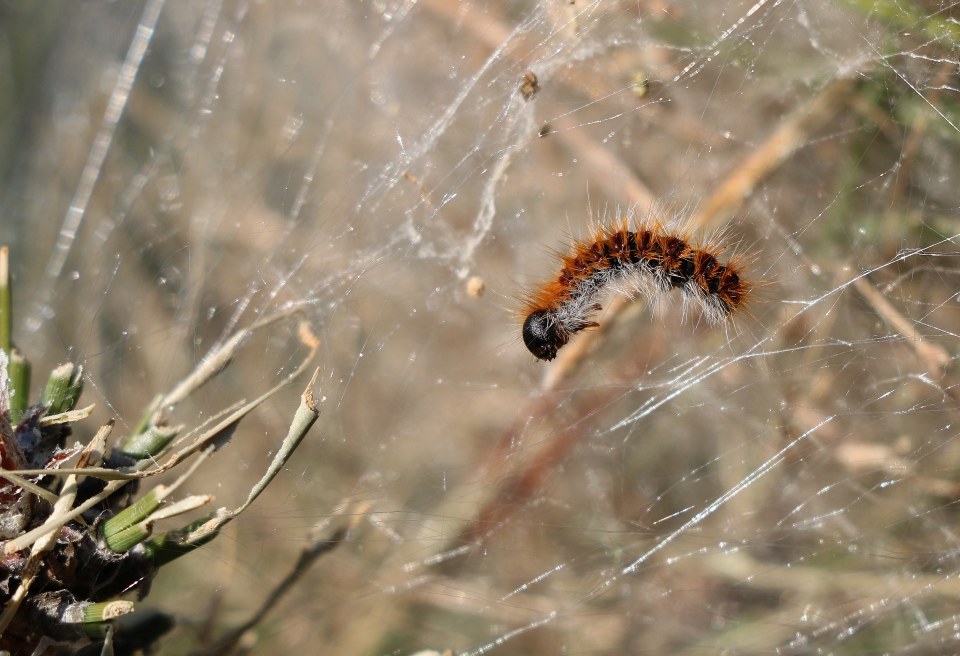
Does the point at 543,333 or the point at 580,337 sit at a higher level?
the point at 580,337

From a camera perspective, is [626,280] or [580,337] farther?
[580,337]

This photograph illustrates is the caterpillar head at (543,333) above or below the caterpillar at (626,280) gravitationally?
below

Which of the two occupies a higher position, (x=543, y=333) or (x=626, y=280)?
(x=626, y=280)

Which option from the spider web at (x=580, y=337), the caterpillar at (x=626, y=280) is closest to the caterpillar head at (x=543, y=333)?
the caterpillar at (x=626, y=280)

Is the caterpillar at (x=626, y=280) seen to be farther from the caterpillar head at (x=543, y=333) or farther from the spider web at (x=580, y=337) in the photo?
the spider web at (x=580, y=337)

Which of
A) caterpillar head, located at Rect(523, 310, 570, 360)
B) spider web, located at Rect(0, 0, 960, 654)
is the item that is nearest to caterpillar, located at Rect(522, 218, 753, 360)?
caterpillar head, located at Rect(523, 310, 570, 360)
